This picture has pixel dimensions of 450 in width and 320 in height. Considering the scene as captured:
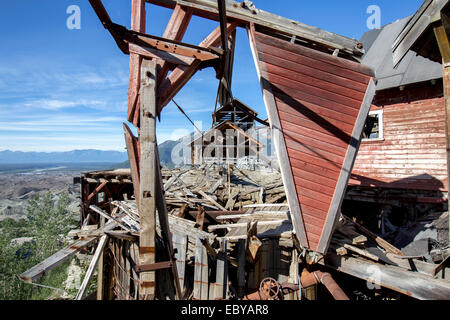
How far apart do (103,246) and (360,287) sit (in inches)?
257

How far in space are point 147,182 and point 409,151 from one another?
1136cm

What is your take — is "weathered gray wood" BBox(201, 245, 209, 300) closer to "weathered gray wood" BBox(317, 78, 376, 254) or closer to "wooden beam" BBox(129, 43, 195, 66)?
"weathered gray wood" BBox(317, 78, 376, 254)

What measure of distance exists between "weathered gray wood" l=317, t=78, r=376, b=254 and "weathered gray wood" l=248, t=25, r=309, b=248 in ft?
1.44

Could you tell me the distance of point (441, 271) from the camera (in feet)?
15.6

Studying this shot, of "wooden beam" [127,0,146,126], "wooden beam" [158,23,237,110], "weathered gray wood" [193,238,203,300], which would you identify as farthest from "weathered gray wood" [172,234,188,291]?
"wooden beam" [158,23,237,110]

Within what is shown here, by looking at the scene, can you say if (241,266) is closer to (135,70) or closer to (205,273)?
(205,273)

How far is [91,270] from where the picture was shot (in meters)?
4.29

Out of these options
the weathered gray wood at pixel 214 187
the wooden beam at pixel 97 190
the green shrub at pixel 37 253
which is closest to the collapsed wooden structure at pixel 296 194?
the weathered gray wood at pixel 214 187

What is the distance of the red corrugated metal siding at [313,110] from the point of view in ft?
16.2

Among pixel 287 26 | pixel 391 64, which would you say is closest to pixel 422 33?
pixel 287 26

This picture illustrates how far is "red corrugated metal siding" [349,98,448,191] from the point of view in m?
9.18
